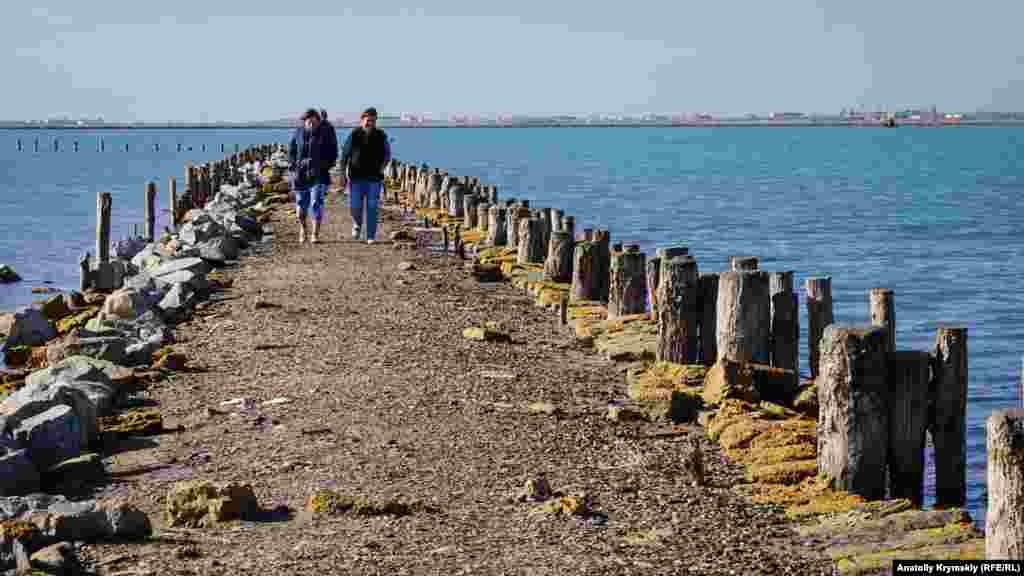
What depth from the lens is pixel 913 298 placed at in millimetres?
27766

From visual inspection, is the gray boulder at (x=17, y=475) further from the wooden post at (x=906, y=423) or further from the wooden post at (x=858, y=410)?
the wooden post at (x=906, y=423)

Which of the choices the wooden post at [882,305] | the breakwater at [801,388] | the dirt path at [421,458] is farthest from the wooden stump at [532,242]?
the wooden post at [882,305]

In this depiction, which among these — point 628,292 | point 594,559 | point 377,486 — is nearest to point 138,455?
point 377,486

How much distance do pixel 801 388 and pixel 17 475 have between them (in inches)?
236

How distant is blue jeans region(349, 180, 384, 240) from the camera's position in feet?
72.1

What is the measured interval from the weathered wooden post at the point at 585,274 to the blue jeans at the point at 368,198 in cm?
553

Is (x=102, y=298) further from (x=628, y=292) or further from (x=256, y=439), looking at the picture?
(x=256, y=439)

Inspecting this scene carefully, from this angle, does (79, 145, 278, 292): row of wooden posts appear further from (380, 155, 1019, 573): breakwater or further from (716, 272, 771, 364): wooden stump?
(716, 272, 771, 364): wooden stump

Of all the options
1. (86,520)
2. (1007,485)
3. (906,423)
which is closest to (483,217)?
(906,423)

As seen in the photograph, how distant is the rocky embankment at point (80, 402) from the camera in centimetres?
804

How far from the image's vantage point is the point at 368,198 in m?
22.2

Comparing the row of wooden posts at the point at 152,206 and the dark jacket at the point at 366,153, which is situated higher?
the dark jacket at the point at 366,153

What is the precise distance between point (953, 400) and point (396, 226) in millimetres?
19413

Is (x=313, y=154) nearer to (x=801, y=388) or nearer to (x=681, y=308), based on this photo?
(x=681, y=308)
